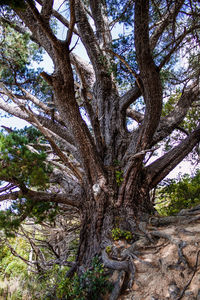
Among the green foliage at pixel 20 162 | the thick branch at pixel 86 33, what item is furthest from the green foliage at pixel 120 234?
the thick branch at pixel 86 33

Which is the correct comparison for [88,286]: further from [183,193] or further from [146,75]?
[183,193]

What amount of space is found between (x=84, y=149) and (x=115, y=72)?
1.91 meters

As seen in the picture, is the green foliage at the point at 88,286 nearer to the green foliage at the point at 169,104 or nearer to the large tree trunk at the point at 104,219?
the large tree trunk at the point at 104,219

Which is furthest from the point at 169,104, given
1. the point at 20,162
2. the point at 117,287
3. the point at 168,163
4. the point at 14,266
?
the point at 14,266

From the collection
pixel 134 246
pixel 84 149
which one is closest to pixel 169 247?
pixel 134 246

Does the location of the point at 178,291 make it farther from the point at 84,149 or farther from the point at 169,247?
the point at 84,149

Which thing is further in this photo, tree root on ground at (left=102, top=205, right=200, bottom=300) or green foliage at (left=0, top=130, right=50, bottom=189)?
green foliage at (left=0, top=130, right=50, bottom=189)

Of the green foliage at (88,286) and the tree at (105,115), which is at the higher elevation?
the tree at (105,115)

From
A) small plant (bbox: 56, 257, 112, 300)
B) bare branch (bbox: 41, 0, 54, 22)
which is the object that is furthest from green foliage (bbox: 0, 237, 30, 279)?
bare branch (bbox: 41, 0, 54, 22)

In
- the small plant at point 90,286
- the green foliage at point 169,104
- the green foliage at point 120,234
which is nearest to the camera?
the small plant at point 90,286

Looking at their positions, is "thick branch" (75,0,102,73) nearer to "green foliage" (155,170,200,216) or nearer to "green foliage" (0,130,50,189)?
"green foliage" (0,130,50,189)

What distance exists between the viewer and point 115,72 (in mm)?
4531

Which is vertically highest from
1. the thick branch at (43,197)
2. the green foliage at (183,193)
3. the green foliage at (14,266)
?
the green foliage at (183,193)

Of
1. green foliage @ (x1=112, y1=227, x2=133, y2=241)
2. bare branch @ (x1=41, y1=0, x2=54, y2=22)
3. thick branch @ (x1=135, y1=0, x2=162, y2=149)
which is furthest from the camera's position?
green foliage @ (x1=112, y1=227, x2=133, y2=241)
